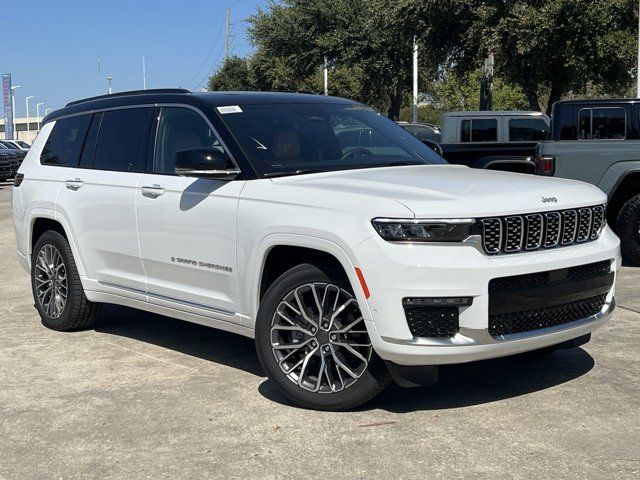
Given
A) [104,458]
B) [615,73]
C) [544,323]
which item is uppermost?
[615,73]

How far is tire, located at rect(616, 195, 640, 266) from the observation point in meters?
9.10

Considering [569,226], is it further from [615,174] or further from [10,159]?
[10,159]

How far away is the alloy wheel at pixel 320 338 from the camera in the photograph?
4.33 m

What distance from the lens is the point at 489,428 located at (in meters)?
4.19

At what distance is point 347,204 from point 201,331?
Answer: 2.74m

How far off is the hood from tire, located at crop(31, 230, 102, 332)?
244 centimetres

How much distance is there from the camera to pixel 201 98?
5.36 m

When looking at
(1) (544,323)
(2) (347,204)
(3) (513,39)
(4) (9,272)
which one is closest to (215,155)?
(2) (347,204)

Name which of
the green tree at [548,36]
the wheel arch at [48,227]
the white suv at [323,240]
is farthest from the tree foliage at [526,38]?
the wheel arch at [48,227]

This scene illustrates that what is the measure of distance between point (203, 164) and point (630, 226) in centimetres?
601

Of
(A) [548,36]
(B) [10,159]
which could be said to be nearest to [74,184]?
(A) [548,36]

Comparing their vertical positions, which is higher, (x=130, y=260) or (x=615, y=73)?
(x=615, y=73)

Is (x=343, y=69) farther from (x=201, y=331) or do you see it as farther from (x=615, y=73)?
(x=201, y=331)

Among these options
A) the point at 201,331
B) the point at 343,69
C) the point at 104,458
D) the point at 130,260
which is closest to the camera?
the point at 104,458
